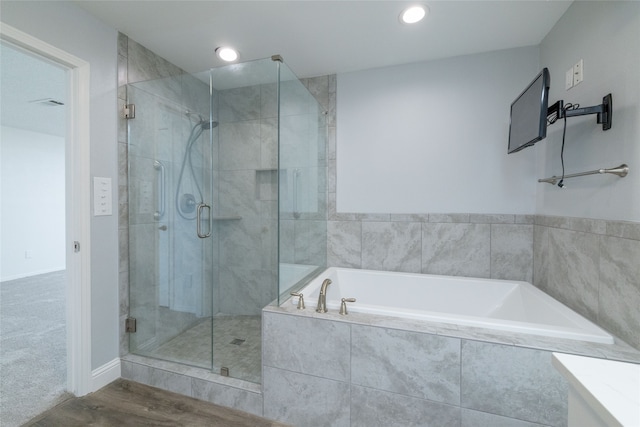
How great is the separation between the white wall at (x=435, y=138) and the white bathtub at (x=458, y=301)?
0.60m

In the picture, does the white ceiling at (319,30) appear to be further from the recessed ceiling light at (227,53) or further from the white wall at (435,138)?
the white wall at (435,138)

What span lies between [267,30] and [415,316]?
2.13 m

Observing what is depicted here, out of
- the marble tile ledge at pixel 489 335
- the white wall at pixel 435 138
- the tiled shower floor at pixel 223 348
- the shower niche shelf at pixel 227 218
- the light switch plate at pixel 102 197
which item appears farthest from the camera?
the shower niche shelf at pixel 227 218

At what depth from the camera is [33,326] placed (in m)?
2.62

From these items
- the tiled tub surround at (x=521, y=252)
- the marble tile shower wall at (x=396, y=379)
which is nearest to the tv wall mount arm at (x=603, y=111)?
the tiled tub surround at (x=521, y=252)

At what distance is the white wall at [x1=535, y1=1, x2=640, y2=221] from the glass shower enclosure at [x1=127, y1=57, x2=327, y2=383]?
1737mm

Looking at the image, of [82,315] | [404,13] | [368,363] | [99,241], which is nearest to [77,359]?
[82,315]

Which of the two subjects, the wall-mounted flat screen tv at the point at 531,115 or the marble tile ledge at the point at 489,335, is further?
the wall-mounted flat screen tv at the point at 531,115

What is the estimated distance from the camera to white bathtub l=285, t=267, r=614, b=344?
138 centimetres

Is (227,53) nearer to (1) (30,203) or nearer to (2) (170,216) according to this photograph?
(2) (170,216)

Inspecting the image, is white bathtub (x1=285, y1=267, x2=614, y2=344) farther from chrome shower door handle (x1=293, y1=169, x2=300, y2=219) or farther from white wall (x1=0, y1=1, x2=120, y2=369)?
white wall (x1=0, y1=1, x2=120, y2=369)

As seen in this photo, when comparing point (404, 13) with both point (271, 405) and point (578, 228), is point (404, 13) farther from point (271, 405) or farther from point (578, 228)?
point (271, 405)

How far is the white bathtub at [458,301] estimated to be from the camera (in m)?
1.38

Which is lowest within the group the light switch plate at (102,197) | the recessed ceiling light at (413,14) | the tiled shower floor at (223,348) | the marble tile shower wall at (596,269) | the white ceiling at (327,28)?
the tiled shower floor at (223,348)
